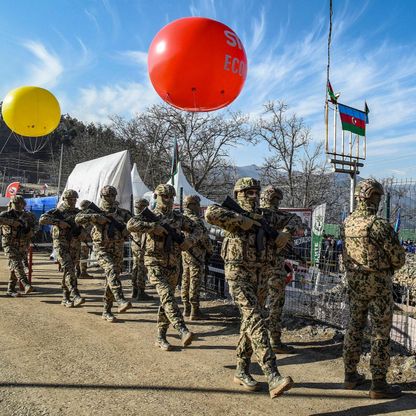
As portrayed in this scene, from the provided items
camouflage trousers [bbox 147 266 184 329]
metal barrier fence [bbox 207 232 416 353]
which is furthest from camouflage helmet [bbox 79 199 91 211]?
metal barrier fence [bbox 207 232 416 353]

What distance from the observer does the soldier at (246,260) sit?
3.85 metres

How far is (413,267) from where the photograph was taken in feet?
19.5

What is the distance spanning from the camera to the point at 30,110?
10.4 metres

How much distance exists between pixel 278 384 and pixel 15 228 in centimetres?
669

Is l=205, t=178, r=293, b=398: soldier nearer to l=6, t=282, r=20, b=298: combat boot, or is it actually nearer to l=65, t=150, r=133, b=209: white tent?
l=6, t=282, r=20, b=298: combat boot

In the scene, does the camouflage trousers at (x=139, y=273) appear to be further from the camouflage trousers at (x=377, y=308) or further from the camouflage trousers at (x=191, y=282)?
the camouflage trousers at (x=377, y=308)

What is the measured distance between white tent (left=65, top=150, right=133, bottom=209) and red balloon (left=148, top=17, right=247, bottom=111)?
4079 mm

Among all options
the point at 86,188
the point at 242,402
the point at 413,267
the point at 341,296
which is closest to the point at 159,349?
the point at 242,402

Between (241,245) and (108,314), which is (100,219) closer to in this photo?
(108,314)

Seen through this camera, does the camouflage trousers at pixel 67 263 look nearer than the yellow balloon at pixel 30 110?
Yes

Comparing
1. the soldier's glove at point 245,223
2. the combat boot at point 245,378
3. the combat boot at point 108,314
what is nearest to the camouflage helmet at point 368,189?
the soldier's glove at point 245,223

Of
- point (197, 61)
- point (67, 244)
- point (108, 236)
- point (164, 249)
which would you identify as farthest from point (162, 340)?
point (197, 61)

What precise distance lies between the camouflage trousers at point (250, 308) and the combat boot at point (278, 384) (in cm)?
14

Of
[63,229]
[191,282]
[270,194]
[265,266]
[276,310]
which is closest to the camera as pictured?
[265,266]
